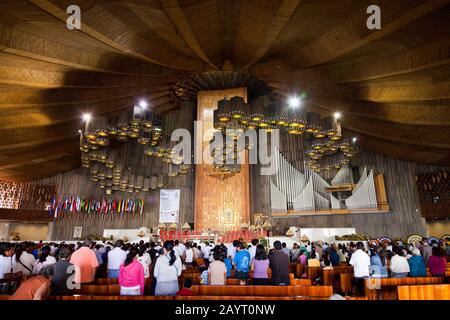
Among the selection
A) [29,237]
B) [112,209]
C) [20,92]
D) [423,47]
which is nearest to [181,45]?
[20,92]

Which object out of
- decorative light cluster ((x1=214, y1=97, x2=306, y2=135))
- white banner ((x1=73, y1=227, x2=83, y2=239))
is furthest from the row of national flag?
decorative light cluster ((x1=214, y1=97, x2=306, y2=135))

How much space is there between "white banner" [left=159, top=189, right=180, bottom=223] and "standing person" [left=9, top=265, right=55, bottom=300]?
1695 centimetres

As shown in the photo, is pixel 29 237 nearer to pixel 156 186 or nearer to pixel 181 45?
pixel 156 186

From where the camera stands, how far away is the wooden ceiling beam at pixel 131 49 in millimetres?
7363

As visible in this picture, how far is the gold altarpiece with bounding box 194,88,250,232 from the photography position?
703 inches

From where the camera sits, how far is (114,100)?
1512 centimetres

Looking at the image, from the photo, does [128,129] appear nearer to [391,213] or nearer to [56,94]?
[56,94]

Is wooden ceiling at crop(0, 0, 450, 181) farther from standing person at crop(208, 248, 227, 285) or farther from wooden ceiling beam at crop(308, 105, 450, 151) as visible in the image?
standing person at crop(208, 248, 227, 285)

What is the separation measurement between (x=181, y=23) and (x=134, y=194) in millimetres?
14525

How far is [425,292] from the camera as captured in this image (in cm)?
372

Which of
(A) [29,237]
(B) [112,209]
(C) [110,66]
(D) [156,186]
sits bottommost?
(A) [29,237]

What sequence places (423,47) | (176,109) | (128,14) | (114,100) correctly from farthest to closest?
(176,109)
(114,100)
(128,14)
(423,47)

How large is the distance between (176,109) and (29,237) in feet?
48.9

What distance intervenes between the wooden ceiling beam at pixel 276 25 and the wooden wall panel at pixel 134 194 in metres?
10.1
